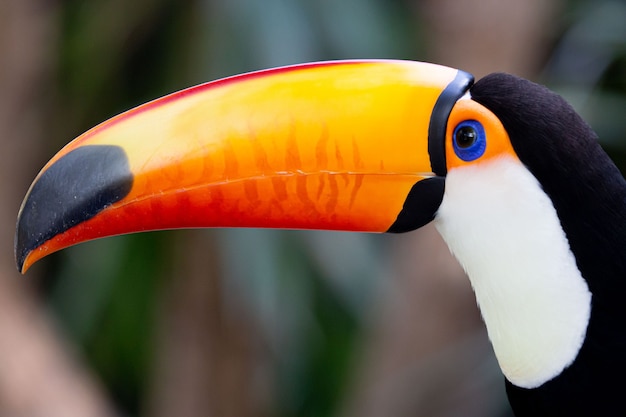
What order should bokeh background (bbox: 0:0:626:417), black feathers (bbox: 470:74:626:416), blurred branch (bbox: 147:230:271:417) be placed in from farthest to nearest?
blurred branch (bbox: 147:230:271:417) → bokeh background (bbox: 0:0:626:417) → black feathers (bbox: 470:74:626:416)

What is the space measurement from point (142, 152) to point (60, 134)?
2.59 m

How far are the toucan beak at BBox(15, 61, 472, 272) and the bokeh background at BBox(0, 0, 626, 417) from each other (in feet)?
4.44

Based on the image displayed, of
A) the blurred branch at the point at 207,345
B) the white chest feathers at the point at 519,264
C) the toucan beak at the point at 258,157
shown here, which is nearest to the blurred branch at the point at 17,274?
the blurred branch at the point at 207,345

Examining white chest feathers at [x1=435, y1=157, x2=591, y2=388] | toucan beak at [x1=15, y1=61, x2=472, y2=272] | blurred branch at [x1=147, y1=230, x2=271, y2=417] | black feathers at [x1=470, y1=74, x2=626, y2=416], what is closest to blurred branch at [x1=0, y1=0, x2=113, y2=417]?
blurred branch at [x1=147, y1=230, x2=271, y2=417]

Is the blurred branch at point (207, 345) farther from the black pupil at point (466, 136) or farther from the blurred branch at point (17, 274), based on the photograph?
the black pupil at point (466, 136)

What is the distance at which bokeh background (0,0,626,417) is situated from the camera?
10.3ft

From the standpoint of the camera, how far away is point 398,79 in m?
1.61

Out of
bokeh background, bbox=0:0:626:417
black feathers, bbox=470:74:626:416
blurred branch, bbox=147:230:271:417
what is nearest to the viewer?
black feathers, bbox=470:74:626:416

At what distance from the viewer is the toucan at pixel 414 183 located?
1.54 meters

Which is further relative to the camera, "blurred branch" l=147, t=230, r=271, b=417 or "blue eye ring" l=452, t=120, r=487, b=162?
"blurred branch" l=147, t=230, r=271, b=417

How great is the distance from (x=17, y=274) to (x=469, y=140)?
241cm

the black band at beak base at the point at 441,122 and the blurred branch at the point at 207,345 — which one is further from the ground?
the black band at beak base at the point at 441,122

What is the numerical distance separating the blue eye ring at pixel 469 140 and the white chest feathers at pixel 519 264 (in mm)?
25

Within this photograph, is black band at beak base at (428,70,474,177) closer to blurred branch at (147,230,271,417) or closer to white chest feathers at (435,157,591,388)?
white chest feathers at (435,157,591,388)
